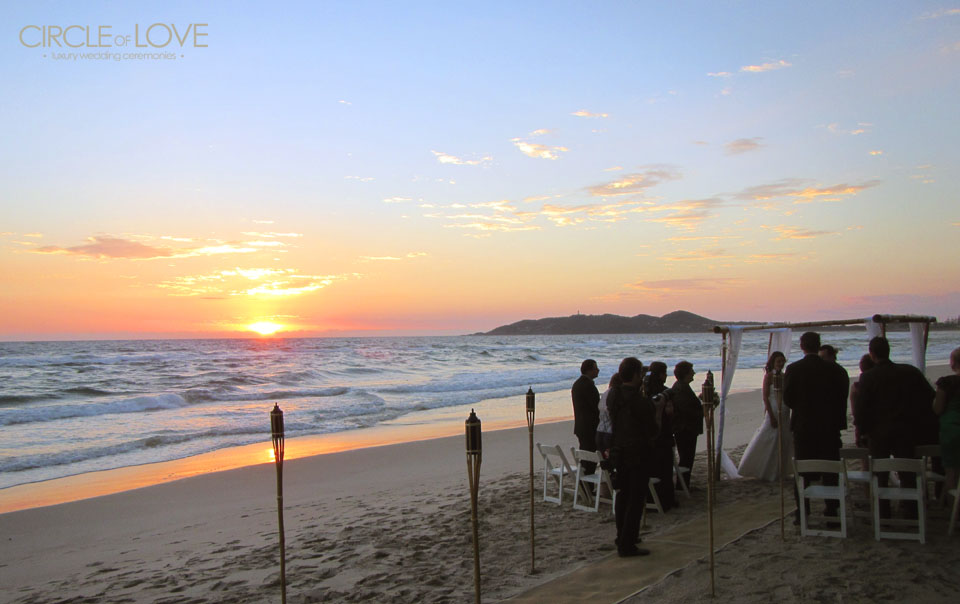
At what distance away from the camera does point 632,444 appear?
5.81m

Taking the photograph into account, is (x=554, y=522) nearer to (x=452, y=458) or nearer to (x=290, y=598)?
(x=290, y=598)

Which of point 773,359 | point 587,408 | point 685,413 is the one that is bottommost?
point 685,413

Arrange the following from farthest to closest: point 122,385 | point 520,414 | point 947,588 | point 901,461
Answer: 1. point 122,385
2. point 520,414
3. point 901,461
4. point 947,588

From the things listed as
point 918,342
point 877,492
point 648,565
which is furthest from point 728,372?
point 648,565

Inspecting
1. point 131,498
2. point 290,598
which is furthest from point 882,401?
point 131,498

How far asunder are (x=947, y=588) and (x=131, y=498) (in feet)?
31.3

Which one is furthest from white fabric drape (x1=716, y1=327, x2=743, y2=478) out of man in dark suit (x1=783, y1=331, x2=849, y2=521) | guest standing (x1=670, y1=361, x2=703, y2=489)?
man in dark suit (x1=783, y1=331, x2=849, y2=521)

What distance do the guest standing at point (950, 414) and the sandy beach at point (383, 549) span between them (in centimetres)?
71

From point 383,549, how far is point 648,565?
244 centimetres

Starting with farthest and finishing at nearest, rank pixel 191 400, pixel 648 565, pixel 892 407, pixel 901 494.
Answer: pixel 191 400, pixel 892 407, pixel 901 494, pixel 648 565

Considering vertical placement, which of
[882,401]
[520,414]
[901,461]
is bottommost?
[520,414]

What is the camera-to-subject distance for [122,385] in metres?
29.7

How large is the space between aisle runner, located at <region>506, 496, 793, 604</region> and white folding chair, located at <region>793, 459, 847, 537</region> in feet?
1.59

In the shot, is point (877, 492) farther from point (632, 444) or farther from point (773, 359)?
point (773, 359)
